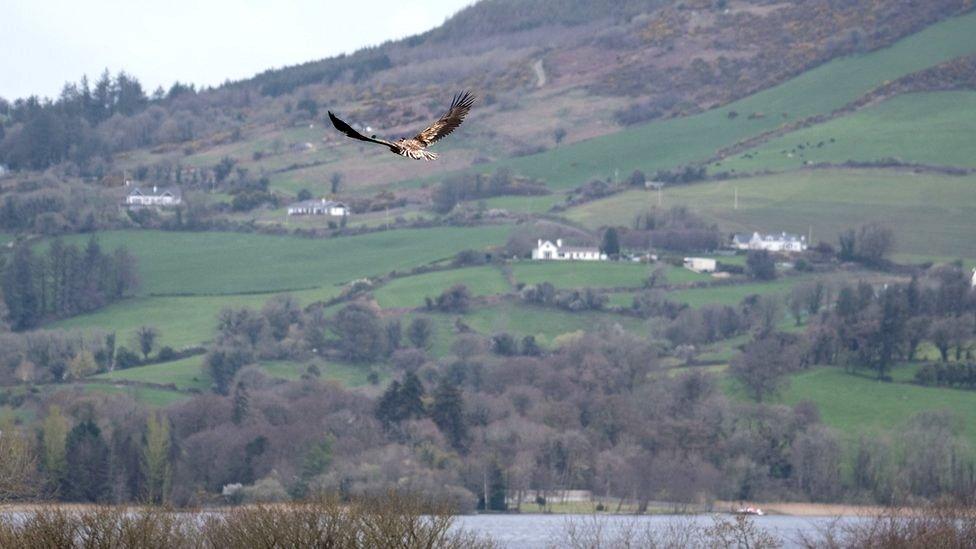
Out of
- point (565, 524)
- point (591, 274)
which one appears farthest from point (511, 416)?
point (591, 274)

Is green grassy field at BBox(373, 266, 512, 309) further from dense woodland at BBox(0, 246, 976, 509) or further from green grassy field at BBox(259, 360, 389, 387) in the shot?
green grassy field at BBox(259, 360, 389, 387)

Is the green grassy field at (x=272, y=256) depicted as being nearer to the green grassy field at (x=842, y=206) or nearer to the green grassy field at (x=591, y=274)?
the green grassy field at (x=591, y=274)

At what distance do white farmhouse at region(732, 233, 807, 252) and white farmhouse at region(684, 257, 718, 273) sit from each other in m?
4.45

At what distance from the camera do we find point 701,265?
575 feet

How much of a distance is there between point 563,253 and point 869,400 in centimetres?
5314

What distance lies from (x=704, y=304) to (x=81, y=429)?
2316 inches

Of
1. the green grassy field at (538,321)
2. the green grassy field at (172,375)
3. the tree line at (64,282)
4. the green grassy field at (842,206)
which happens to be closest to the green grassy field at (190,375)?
the green grassy field at (172,375)

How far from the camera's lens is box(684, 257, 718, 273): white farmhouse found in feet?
572

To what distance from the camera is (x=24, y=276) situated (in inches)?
6993

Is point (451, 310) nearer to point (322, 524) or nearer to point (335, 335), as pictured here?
point (335, 335)

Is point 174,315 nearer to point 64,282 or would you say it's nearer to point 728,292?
point 64,282

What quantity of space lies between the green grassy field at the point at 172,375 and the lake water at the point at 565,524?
130ft

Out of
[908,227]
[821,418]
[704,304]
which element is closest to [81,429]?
[821,418]

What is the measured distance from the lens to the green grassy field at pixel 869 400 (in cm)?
12438
